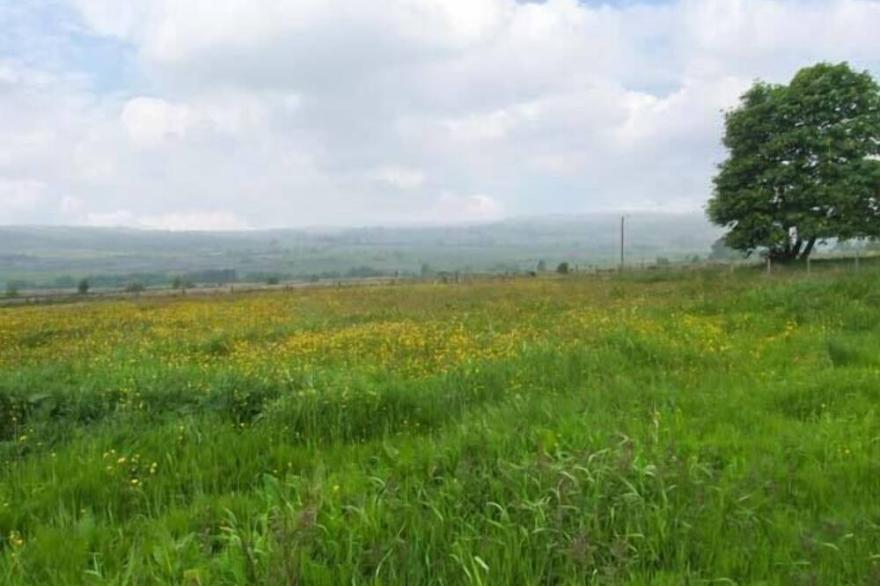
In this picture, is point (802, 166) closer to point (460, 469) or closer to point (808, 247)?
point (808, 247)

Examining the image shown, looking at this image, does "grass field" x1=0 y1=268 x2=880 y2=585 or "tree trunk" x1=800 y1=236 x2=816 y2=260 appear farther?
"tree trunk" x1=800 y1=236 x2=816 y2=260

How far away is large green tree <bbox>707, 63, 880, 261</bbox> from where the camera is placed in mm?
32906

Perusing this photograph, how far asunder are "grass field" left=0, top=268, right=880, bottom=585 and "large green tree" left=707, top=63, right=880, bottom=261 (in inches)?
1119

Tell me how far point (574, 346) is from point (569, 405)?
3476 mm

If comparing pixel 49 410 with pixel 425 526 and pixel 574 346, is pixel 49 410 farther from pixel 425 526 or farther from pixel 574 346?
pixel 574 346

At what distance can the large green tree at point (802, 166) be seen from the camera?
108ft

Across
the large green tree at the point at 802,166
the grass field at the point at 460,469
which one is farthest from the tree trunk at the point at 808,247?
the grass field at the point at 460,469

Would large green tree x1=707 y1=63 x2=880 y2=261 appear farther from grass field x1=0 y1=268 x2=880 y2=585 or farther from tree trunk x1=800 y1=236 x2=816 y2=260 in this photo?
grass field x1=0 y1=268 x2=880 y2=585

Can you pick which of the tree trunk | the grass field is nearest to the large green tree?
the tree trunk

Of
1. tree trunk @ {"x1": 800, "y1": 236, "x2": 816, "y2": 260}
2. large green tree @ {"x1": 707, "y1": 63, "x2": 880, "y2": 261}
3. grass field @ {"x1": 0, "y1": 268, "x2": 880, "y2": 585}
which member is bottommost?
grass field @ {"x1": 0, "y1": 268, "x2": 880, "y2": 585}

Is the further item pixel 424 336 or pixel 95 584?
pixel 424 336

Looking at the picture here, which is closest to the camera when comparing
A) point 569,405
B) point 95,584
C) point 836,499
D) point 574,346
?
point 95,584

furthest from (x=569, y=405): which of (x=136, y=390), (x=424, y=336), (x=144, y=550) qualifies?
(x=424, y=336)

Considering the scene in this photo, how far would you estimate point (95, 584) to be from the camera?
2.98 metres
